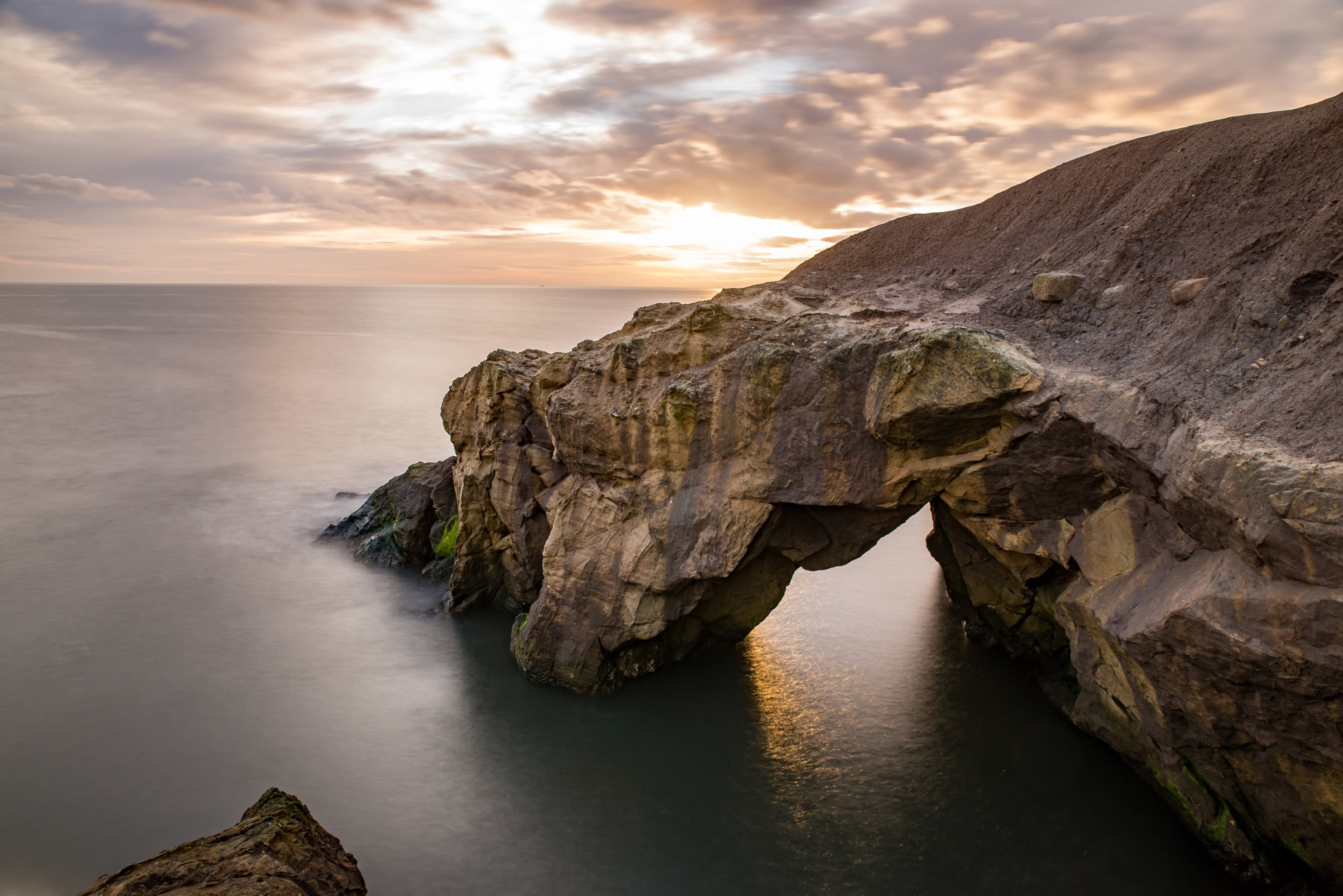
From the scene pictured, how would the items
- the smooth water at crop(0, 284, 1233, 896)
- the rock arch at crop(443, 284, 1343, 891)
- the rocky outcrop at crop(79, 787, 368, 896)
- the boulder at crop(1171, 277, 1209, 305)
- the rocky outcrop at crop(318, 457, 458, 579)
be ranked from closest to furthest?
the rocky outcrop at crop(79, 787, 368, 896) < the rock arch at crop(443, 284, 1343, 891) < the boulder at crop(1171, 277, 1209, 305) < the smooth water at crop(0, 284, 1233, 896) < the rocky outcrop at crop(318, 457, 458, 579)

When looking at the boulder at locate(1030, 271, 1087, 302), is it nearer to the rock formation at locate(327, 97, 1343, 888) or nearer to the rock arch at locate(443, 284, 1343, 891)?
the rock formation at locate(327, 97, 1343, 888)

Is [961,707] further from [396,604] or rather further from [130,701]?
[130,701]

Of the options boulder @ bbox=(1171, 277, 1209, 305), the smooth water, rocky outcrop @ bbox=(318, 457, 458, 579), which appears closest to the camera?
boulder @ bbox=(1171, 277, 1209, 305)

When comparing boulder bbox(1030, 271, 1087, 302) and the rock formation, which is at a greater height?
boulder bbox(1030, 271, 1087, 302)

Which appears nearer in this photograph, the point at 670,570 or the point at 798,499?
the point at 798,499

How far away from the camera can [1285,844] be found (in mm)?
10352

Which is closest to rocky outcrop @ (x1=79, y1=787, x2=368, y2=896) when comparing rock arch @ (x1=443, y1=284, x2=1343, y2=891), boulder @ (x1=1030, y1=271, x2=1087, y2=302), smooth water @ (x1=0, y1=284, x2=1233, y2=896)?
smooth water @ (x1=0, y1=284, x2=1233, y2=896)

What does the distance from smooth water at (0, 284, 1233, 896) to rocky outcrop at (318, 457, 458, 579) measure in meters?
0.88

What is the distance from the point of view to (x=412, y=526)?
2466cm

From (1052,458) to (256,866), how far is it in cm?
1160

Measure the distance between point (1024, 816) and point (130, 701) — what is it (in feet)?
58.1

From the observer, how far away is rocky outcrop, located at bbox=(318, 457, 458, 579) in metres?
24.0

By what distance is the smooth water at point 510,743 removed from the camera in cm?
1209

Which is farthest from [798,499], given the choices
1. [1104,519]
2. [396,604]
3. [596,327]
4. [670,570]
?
[596,327]
